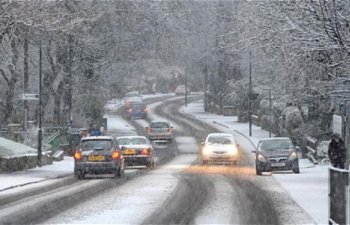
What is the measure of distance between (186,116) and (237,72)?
9.32 m

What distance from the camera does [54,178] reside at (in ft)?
101

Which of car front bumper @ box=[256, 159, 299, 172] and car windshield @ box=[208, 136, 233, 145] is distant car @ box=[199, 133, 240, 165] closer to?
car windshield @ box=[208, 136, 233, 145]

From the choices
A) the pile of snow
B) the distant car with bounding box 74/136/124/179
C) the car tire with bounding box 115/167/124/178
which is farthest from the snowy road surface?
the pile of snow

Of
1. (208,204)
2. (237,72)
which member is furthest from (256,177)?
(237,72)

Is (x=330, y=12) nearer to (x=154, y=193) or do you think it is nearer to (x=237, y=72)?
(x=154, y=193)

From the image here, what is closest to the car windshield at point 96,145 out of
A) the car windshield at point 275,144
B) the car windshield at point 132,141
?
Answer: the car windshield at point 275,144

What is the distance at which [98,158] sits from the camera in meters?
29.8

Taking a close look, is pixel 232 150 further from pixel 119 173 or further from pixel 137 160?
pixel 119 173

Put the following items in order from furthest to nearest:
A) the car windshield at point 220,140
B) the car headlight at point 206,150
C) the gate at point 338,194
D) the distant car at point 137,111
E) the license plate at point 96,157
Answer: the distant car at point 137,111 < the car windshield at point 220,140 < the car headlight at point 206,150 < the license plate at point 96,157 < the gate at point 338,194

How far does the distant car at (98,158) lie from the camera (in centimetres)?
2981

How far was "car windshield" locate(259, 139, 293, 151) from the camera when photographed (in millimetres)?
34219

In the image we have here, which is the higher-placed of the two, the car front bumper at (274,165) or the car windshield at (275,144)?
the car windshield at (275,144)

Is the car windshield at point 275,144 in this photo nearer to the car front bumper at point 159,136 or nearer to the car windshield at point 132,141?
the car windshield at point 132,141

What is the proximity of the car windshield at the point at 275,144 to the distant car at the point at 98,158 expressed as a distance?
7.06 m
